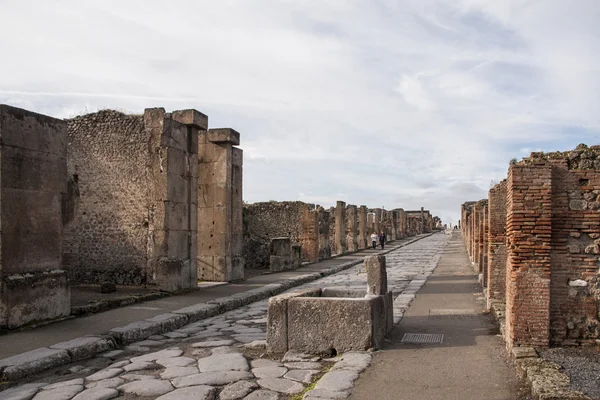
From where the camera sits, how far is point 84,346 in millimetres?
6918

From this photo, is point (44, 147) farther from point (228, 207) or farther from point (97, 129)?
point (228, 207)

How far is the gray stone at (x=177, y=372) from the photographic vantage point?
5.87 meters

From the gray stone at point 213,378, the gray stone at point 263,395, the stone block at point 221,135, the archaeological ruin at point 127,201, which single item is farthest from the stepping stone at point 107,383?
the stone block at point 221,135

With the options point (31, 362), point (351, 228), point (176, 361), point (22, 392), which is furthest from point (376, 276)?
point (351, 228)

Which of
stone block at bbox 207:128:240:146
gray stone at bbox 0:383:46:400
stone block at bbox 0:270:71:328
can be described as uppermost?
stone block at bbox 207:128:240:146

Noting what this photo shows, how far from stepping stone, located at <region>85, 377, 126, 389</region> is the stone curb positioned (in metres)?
0.90

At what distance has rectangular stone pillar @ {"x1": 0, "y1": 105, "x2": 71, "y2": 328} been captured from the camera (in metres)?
8.08

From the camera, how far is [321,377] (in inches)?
219

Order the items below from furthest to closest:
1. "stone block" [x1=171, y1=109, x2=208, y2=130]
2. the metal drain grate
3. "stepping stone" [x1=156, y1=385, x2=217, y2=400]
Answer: "stone block" [x1=171, y1=109, x2=208, y2=130] < the metal drain grate < "stepping stone" [x1=156, y1=385, x2=217, y2=400]

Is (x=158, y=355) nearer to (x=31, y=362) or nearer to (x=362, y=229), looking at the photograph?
(x=31, y=362)

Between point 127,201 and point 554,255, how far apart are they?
407 inches

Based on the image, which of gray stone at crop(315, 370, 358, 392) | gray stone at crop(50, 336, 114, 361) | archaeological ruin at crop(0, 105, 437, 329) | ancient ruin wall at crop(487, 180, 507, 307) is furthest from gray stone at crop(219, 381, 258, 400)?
ancient ruin wall at crop(487, 180, 507, 307)

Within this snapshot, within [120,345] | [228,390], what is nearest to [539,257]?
[228,390]

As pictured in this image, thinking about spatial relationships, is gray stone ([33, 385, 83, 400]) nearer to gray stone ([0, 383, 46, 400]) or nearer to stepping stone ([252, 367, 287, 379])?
gray stone ([0, 383, 46, 400])
